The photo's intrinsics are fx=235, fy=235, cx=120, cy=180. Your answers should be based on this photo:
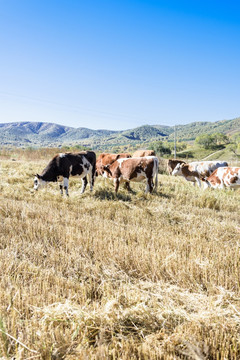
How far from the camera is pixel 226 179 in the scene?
1173cm

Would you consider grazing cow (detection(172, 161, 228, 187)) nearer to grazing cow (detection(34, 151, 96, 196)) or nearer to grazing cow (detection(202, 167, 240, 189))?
grazing cow (detection(202, 167, 240, 189))

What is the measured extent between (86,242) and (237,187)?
10.1 meters

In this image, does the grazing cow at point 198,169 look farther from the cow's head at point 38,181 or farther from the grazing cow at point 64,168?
the cow's head at point 38,181

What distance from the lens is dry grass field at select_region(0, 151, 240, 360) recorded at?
1687mm

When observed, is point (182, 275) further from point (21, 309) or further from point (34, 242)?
point (34, 242)

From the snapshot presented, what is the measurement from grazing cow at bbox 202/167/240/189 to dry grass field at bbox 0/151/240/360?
7062 millimetres

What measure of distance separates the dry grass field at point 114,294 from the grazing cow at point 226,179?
7.06 metres

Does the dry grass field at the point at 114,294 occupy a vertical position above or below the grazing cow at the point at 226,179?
below

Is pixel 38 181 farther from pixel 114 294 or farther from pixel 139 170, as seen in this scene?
pixel 114 294

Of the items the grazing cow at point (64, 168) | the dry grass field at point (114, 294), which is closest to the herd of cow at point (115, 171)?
the grazing cow at point (64, 168)

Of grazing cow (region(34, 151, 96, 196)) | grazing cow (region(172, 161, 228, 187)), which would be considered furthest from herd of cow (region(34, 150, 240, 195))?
grazing cow (region(172, 161, 228, 187))

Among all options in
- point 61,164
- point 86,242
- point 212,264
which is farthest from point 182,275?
point 61,164

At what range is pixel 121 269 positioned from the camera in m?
3.14

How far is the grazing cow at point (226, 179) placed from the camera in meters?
11.4
